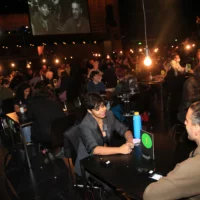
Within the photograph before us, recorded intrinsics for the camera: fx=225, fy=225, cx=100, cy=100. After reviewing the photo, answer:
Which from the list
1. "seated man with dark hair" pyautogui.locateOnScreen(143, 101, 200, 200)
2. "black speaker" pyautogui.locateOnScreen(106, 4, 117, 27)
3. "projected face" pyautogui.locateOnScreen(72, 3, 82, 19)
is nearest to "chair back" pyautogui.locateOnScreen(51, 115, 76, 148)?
"seated man with dark hair" pyautogui.locateOnScreen(143, 101, 200, 200)

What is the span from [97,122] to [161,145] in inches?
24.4

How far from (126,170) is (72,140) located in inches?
26.1

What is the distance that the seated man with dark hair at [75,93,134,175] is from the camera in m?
1.87

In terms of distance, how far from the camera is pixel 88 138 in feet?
6.39

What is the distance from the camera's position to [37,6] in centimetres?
1027

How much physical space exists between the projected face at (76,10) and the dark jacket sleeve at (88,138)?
10.4 m

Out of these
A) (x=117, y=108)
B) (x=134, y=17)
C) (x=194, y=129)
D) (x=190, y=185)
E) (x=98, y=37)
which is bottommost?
(x=117, y=108)

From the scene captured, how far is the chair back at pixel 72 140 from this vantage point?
206 centimetres

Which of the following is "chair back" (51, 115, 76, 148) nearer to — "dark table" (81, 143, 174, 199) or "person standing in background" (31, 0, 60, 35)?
"dark table" (81, 143, 174, 199)

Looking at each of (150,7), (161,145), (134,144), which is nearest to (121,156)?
(134,144)

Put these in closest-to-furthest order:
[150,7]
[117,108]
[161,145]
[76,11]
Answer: [161,145], [117,108], [76,11], [150,7]

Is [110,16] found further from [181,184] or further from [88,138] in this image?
[181,184]

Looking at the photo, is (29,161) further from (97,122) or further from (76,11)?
(76,11)

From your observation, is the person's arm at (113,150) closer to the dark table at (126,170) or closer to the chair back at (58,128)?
the dark table at (126,170)
